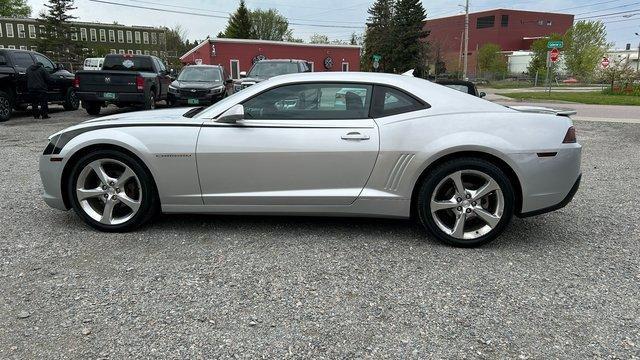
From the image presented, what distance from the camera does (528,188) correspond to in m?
3.79

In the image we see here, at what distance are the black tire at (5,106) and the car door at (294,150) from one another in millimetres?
11602

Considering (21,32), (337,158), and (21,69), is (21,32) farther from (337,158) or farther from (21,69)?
(337,158)

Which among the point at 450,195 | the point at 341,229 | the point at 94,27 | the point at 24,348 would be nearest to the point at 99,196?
the point at 24,348

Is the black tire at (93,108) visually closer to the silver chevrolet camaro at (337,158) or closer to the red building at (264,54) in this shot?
the silver chevrolet camaro at (337,158)

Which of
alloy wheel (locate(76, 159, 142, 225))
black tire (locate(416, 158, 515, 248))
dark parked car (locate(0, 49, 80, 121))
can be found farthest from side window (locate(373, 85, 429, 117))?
dark parked car (locate(0, 49, 80, 121))

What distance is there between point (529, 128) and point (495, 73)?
197 ft

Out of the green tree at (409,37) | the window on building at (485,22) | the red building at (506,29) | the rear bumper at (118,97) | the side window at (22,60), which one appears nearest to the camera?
the side window at (22,60)

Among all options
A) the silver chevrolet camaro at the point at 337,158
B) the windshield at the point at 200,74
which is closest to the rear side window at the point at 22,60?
the windshield at the point at 200,74

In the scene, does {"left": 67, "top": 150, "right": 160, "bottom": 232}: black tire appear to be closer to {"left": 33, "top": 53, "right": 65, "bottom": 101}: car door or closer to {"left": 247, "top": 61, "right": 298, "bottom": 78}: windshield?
{"left": 247, "top": 61, "right": 298, "bottom": 78}: windshield

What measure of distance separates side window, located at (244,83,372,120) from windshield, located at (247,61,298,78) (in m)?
9.94

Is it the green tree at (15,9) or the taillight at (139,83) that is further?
the green tree at (15,9)

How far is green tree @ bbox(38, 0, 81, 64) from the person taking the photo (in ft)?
201

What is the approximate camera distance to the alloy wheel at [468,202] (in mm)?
3820

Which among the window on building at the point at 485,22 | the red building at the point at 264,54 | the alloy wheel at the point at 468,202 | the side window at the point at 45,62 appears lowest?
the alloy wheel at the point at 468,202
